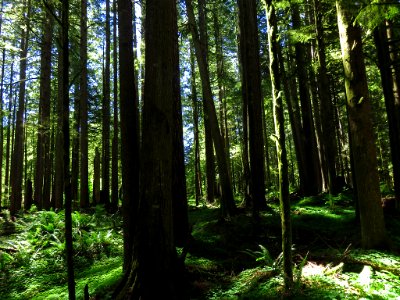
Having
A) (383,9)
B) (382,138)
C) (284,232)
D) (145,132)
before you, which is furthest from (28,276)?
(382,138)

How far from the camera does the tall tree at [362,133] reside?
18.6 ft

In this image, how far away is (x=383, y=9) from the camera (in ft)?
16.2

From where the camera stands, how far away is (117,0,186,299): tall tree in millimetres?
4469

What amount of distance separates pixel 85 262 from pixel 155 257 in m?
4.43

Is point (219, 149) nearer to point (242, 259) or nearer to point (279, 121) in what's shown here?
point (242, 259)

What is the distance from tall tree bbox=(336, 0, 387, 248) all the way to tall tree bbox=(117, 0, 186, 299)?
10.6 ft

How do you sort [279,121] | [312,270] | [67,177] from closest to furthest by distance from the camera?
[279,121] < [67,177] < [312,270]

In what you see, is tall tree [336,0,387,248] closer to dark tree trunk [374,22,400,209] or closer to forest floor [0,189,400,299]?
forest floor [0,189,400,299]

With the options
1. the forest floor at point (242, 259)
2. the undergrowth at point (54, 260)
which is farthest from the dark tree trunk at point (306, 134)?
the undergrowth at point (54, 260)

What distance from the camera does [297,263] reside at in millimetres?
5598

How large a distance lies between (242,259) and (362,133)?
321cm

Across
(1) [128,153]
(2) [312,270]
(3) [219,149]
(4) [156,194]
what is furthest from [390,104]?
(4) [156,194]

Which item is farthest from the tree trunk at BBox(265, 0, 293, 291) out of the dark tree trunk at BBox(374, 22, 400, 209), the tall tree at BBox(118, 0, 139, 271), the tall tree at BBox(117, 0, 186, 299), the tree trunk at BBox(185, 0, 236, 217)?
the dark tree trunk at BBox(374, 22, 400, 209)

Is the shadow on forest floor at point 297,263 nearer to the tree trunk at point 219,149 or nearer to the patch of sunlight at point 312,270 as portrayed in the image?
the patch of sunlight at point 312,270
